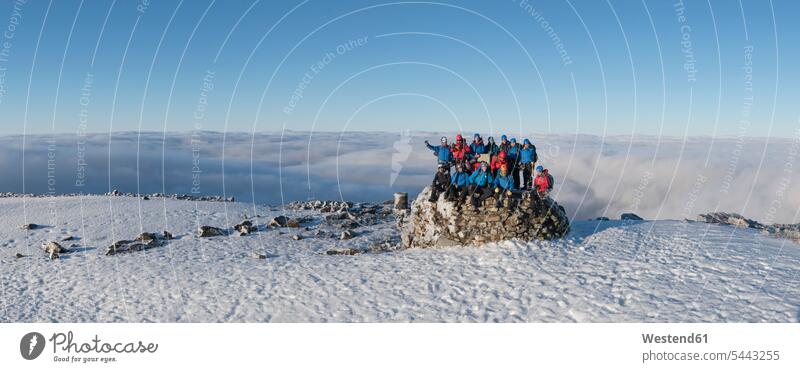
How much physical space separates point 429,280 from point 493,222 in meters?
4.44

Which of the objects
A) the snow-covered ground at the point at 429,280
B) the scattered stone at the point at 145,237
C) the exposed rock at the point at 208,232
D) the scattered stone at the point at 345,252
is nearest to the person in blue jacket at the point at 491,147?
the snow-covered ground at the point at 429,280

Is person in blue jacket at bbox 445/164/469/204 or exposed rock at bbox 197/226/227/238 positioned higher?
person in blue jacket at bbox 445/164/469/204

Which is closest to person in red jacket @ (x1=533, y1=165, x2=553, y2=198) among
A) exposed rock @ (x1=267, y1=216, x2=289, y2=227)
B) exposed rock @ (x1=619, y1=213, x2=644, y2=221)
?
exposed rock @ (x1=619, y1=213, x2=644, y2=221)

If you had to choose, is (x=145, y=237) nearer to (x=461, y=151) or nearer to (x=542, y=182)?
(x=461, y=151)

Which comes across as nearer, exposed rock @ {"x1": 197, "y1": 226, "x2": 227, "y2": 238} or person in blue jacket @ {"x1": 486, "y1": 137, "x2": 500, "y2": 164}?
person in blue jacket @ {"x1": 486, "y1": 137, "x2": 500, "y2": 164}

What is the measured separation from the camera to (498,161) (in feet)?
65.4

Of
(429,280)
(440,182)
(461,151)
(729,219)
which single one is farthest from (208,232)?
(729,219)

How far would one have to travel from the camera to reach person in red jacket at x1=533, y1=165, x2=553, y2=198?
19859mm

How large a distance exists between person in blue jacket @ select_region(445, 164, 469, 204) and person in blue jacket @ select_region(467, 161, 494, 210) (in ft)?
0.72

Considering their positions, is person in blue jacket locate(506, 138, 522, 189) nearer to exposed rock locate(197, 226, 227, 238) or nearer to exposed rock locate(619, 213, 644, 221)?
exposed rock locate(619, 213, 644, 221)

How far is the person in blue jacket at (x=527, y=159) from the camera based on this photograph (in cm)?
2036

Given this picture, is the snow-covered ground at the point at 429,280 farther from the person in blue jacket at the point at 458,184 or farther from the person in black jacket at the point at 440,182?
the person in black jacket at the point at 440,182
